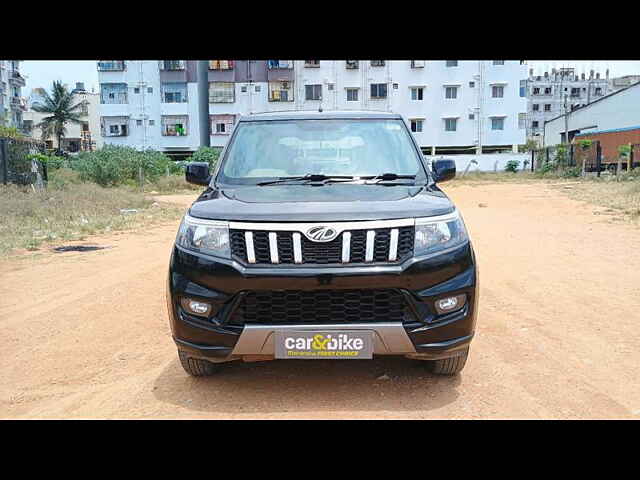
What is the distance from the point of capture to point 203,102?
168 feet

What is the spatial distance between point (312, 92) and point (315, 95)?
1.18ft

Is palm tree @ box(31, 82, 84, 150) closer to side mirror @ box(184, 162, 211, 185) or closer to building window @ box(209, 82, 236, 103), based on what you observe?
building window @ box(209, 82, 236, 103)

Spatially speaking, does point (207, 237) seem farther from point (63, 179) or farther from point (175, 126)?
point (175, 126)

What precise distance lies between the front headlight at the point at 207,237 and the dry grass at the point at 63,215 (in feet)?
22.3

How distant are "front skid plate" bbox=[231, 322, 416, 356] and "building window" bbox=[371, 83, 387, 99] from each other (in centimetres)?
4852

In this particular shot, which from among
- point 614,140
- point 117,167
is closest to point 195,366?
point 117,167

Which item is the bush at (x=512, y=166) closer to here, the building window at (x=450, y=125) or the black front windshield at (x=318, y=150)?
the building window at (x=450, y=125)

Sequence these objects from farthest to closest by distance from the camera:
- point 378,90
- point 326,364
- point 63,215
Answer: point 378,90, point 63,215, point 326,364

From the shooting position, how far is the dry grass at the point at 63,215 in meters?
10.9

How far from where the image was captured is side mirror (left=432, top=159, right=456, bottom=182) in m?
4.85

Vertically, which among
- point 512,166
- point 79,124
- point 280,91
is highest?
point 280,91
